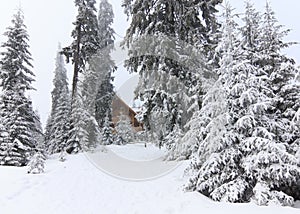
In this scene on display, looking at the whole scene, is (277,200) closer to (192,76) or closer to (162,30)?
(192,76)

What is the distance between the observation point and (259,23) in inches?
345

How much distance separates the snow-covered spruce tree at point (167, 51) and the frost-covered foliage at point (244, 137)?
3.55m

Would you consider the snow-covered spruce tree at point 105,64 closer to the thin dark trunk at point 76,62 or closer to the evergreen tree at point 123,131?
the thin dark trunk at point 76,62

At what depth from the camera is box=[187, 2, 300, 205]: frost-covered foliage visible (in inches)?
237

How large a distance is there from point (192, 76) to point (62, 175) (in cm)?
579

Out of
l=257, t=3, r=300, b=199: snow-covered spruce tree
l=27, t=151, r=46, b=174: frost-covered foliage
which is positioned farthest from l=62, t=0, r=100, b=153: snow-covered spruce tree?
l=257, t=3, r=300, b=199: snow-covered spruce tree

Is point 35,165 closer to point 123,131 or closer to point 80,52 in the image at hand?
point 80,52

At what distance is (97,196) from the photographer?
702 cm

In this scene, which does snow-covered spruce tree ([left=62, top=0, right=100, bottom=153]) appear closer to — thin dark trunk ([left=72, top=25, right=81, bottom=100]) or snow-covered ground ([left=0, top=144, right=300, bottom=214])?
thin dark trunk ([left=72, top=25, right=81, bottom=100])

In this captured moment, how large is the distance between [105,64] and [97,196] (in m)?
18.5

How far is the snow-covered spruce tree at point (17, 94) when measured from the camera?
584 inches

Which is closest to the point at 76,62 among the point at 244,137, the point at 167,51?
the point at 167,51

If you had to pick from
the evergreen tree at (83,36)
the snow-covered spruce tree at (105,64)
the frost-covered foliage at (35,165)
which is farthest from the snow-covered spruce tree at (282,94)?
the snow-covered spruce tree at (105,64)

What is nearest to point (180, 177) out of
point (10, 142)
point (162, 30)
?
point (162, 30)
